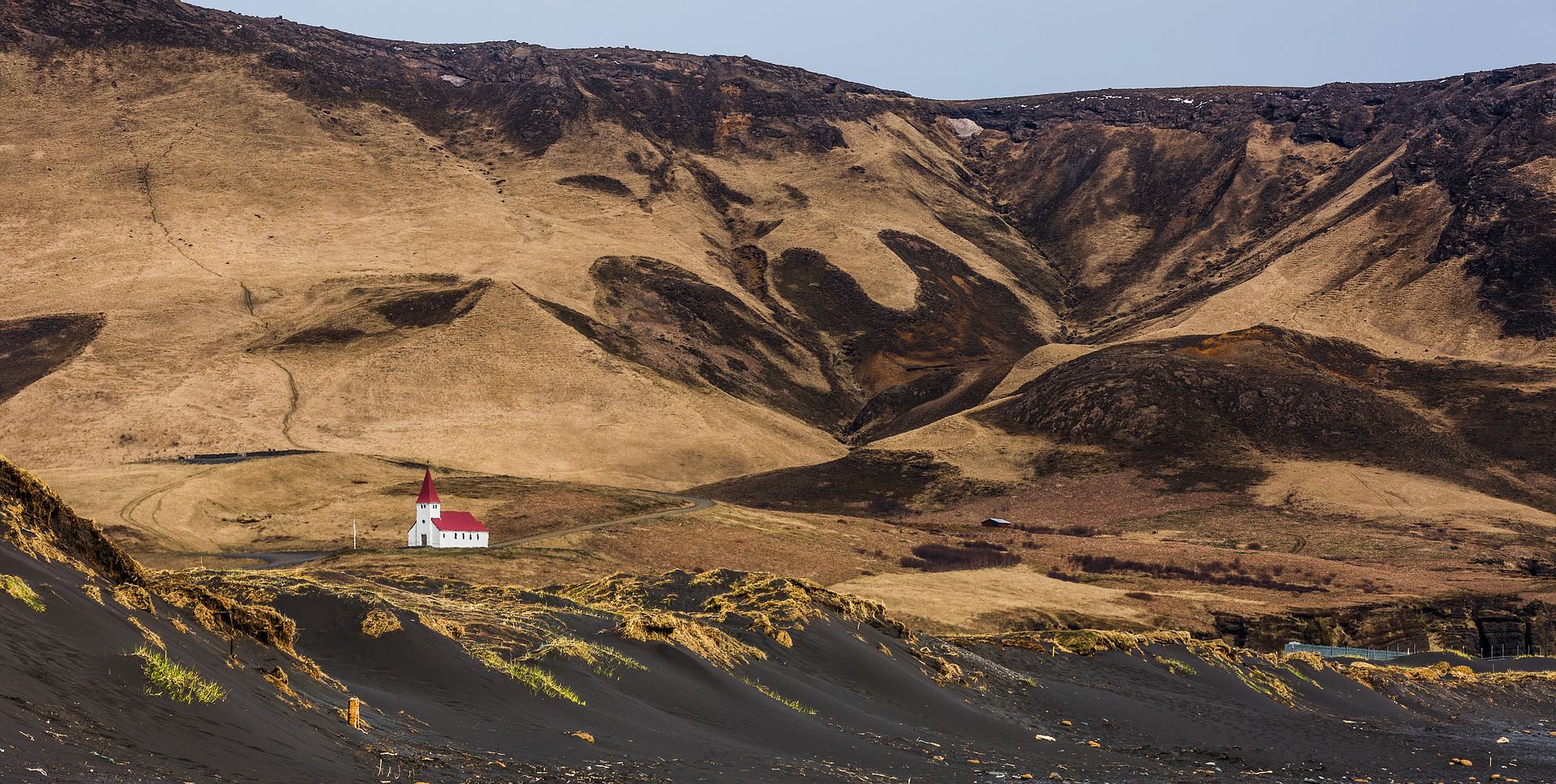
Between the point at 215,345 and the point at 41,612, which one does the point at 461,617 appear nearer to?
the point at 41,612

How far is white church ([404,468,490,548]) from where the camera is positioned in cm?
6869

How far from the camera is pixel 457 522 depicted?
69.4 meters

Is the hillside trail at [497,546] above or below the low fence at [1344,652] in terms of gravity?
below

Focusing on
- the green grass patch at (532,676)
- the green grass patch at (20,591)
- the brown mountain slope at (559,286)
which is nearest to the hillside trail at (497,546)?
the brown mountain slope at (559,286)

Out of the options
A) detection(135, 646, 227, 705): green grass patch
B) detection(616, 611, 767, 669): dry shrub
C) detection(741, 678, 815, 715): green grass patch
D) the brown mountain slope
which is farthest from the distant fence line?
the brown mountain slope

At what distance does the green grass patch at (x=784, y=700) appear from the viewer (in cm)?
2420

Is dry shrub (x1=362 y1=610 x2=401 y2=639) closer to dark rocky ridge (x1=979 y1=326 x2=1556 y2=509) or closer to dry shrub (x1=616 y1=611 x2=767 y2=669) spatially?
dry shrub (x1=616 y1=611 x2=767 y2=669)

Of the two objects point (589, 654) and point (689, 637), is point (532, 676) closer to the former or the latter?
point (589, 654)

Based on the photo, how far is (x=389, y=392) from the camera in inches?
4818

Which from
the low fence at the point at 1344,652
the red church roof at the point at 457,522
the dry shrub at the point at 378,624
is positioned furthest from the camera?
the red church roof at the point at 457,522

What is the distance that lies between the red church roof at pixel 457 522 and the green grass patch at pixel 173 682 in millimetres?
55936

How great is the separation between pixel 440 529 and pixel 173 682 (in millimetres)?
56390

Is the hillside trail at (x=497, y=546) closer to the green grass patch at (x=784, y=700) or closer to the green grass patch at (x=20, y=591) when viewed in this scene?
the green grass patch at (x=784, y=700)

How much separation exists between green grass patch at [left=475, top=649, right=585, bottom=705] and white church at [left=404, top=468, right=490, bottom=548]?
4845 centimetres
